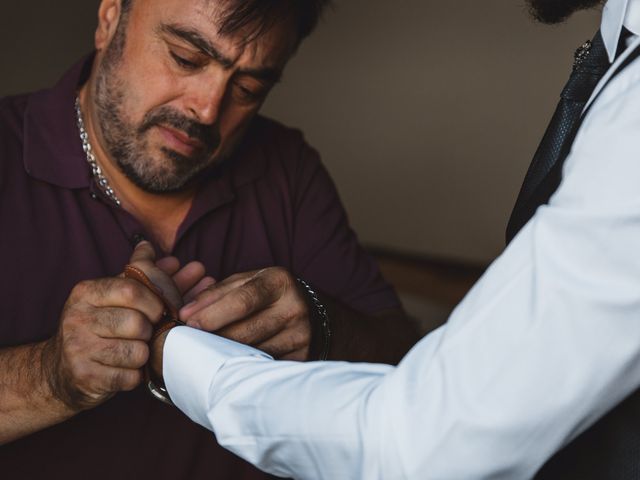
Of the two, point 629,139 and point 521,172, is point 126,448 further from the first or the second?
point 521,172

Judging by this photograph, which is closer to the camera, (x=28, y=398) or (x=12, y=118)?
(x=28, y=398)

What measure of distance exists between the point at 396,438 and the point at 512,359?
0.14 m

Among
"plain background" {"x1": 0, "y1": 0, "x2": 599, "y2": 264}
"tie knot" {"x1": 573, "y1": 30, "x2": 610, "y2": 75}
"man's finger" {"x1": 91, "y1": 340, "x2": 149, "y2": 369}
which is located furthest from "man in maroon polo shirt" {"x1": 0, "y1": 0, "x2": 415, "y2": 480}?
"plain background" {"x1": 0, "y1": 0, "x2": 599, "y2": 264}

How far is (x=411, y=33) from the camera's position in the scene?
464cm

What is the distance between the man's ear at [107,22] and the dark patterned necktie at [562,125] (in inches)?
37.2

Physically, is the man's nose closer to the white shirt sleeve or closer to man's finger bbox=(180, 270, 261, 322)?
man's finger bbox=(180, 270, 261, 322)

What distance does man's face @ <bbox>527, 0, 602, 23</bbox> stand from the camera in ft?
4.20

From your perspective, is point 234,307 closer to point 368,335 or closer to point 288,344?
point 288,344

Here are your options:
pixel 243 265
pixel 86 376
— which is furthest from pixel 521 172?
pixel 86 376

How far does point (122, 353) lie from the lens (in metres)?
1.14

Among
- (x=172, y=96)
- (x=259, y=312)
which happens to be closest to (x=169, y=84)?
(x=172, y=96)

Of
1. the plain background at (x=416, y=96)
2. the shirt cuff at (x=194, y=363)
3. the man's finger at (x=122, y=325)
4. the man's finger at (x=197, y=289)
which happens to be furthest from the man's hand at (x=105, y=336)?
the plain background at (x=416, y=96)

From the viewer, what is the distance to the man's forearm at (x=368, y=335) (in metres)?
1.50

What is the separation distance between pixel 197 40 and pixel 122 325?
622mm
